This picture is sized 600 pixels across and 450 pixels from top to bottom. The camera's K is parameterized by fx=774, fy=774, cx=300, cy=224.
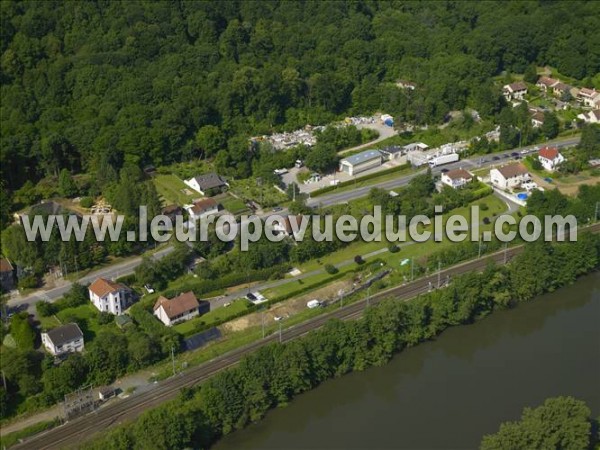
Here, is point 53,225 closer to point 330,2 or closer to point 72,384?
point 72,384

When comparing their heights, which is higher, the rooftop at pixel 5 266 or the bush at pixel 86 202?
the bush at pixel 86 202

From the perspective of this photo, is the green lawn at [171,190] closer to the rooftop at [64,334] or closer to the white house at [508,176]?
the rooftop at [64,334]

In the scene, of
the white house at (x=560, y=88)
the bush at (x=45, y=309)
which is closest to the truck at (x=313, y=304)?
the bush at (x=45, y=309)

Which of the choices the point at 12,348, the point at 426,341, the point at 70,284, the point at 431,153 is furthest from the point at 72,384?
the point at 431,153

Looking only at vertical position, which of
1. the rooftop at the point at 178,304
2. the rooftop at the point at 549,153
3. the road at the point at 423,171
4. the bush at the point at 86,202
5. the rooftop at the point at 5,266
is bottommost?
the rooftop at the point at 178,304

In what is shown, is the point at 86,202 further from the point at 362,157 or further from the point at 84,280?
the point at 362,157

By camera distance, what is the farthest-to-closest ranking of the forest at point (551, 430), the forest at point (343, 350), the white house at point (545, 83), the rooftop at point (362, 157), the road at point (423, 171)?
the white house at point (545, 83) < the rooftop at point (362, 157) < the road at point (423, 171) < the forest at point (343, 350) < the forest at point (551, 430)
